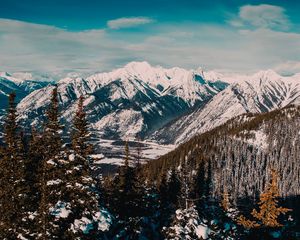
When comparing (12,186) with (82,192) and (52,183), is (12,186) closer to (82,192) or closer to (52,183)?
(52,183)

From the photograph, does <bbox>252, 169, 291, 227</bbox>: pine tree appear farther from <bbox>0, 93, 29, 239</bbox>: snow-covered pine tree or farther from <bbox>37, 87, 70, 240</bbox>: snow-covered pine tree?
<bbox>0, 93, 29, 239</bbox>: snow-covered pine tree

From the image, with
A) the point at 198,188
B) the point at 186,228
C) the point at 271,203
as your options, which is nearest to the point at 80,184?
the point at 271,203

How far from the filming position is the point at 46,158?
45.7 metres

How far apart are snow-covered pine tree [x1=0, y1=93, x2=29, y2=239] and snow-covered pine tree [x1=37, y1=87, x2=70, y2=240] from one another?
234 centimetres

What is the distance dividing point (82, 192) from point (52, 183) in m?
3.58

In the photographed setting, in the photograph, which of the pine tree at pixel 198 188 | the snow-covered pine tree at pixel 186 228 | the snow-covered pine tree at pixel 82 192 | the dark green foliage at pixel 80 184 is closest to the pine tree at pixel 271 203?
the snow-covered pine tree at pixel 82 192

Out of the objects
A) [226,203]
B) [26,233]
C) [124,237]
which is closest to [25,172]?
[26,233]

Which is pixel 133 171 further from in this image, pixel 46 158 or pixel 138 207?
pixel 46 158

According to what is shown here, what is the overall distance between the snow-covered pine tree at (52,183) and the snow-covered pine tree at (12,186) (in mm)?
2345

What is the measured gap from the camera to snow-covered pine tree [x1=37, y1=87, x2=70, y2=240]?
128ft

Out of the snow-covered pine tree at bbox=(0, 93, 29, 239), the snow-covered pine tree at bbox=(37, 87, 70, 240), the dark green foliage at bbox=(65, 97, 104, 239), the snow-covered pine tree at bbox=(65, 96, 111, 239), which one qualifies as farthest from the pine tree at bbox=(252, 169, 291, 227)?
the snow-covered pine tree at bbox=(0, 93, 29, 239)

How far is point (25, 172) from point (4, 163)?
3518mm

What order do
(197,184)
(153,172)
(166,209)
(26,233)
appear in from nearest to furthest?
1. (26,233)
2. (166,209)
3. (197,184)
4. (153,172)

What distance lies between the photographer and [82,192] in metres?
42.6
